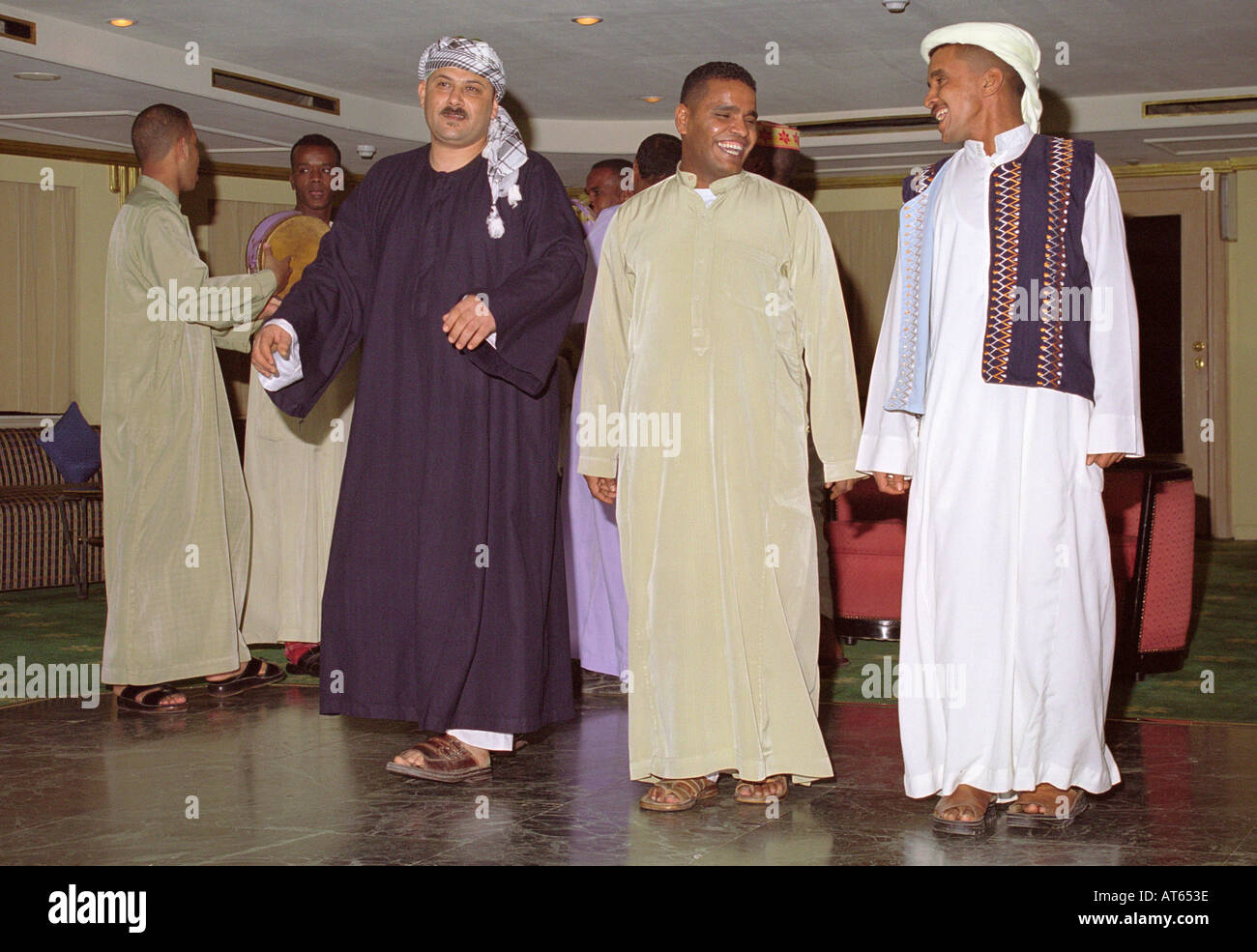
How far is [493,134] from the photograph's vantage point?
391 cm

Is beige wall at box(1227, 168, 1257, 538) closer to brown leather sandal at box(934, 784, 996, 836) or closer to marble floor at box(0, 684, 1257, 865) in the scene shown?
marble floor at box(0, 684, 1257, 865)

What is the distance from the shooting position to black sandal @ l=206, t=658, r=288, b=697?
16.7 feet

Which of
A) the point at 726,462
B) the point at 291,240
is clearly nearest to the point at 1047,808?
the point at 726,462

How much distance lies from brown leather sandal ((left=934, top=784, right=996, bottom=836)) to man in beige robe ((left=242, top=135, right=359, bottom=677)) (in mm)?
2949

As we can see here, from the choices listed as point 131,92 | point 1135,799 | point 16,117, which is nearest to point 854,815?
point 1135,799

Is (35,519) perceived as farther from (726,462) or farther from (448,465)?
(726,462)

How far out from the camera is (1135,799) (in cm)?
354

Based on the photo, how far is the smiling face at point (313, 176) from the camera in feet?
18.4

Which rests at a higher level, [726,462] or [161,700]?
[726,462]

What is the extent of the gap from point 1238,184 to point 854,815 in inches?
391

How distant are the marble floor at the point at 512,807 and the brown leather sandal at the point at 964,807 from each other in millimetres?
A: 45

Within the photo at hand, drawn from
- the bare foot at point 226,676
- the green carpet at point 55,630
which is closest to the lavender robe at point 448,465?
the bare foot at point 226,676

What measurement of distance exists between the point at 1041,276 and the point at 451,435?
156cm

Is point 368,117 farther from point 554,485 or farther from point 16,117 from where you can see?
point 554,485
